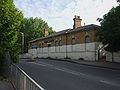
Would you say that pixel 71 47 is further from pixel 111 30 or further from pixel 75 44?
pixel 111 30

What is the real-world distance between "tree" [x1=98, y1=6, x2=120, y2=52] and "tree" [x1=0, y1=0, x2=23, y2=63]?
13705 mm

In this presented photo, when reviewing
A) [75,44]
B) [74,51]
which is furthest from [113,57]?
[75,44]

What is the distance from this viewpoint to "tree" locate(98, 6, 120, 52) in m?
36.0

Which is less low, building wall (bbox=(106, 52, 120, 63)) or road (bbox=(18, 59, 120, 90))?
building wall (bbox=(106, 52, 120, 63))

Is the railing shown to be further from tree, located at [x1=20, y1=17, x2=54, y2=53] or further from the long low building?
tree, located at [x1=20, y1=17, x2=54, y2=53]

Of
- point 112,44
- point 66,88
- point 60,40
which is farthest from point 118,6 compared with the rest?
point 60,40

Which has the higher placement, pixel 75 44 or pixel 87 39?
pixel 87 39

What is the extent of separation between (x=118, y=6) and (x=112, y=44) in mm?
7501

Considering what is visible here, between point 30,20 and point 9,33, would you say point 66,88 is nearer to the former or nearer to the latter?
point 9,33

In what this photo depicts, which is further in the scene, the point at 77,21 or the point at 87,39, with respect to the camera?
the point at 77,21

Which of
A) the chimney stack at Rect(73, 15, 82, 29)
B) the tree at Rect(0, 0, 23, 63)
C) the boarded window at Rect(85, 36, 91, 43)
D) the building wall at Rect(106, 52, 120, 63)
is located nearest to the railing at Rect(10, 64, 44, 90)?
the tree at Rect(0, 0, 23, 63)

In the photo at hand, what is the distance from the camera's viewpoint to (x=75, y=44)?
57.9 metres

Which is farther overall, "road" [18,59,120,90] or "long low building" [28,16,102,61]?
"long low building" [28,16,102,61]

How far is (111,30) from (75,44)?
2047cm
